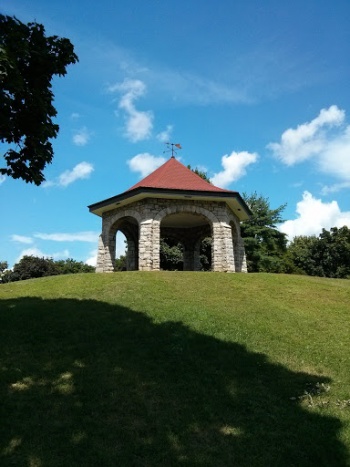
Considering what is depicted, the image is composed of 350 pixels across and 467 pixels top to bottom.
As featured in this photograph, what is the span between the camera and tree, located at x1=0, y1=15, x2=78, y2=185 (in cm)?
1045

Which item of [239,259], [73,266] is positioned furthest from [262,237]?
Result: [73,266]

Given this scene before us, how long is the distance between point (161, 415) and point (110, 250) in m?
19.8

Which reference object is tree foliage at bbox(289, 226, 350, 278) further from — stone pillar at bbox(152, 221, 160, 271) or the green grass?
the green grass

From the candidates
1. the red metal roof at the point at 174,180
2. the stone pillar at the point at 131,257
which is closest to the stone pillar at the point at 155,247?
the red metal roof at the point at 174,180

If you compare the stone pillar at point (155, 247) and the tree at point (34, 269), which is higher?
the tree at point (34, 269)

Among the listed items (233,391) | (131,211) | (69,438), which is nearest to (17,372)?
(69,438)

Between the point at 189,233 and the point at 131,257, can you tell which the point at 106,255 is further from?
the point at 189,233

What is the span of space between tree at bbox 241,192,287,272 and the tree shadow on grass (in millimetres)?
32250

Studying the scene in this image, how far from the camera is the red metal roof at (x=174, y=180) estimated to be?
2420cm

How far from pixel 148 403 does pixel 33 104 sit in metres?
7.88

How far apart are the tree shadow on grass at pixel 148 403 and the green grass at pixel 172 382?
0.02m

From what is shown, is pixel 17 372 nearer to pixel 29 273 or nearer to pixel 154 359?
pixel 154 359

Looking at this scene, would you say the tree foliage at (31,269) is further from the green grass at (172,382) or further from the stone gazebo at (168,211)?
the green grass at (172,382)

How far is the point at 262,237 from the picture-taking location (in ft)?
147
